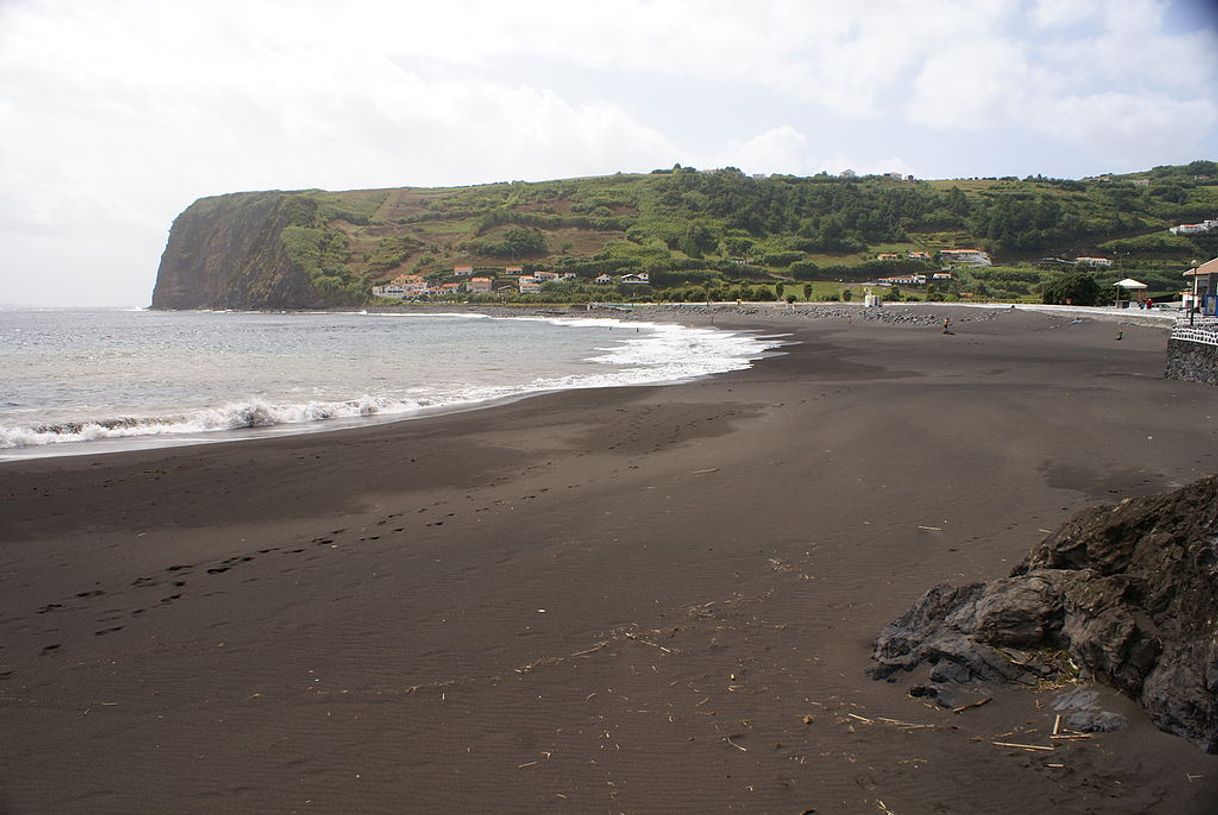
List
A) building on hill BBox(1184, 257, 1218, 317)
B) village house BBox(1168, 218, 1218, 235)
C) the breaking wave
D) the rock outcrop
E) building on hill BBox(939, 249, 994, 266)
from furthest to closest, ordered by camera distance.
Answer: the rock outcrop → building on hill BBox(939, 249, 994, 266) → village house BBox(1168, 218, 1218, 235) → building on hill BBox(1184, 257, 1218, 317) → the breaking wave

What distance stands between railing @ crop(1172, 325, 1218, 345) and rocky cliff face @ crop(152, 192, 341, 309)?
15358 cm

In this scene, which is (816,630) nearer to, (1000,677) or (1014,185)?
(1000,677)

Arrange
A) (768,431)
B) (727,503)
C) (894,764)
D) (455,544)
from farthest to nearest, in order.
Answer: (768,431)
(727,503)
(455,544)
(894,764)

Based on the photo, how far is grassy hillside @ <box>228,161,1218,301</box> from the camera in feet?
354

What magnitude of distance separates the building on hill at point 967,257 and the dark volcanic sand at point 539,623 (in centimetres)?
11095

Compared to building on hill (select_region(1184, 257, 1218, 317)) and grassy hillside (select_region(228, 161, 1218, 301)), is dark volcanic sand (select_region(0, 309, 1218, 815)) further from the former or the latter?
grassy hillside (select_region(228, 161, 1218, 301))

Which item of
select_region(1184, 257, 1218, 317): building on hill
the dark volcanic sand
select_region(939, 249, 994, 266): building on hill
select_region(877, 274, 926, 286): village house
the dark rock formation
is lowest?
the dark volcanic sand

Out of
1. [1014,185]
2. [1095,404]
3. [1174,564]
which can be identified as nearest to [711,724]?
[1174,564]

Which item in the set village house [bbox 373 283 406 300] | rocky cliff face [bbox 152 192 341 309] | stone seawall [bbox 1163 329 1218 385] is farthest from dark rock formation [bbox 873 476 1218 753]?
rocky cliff face [bbox 152 192 341 309]

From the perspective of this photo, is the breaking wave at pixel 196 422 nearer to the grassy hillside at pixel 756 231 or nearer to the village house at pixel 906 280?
the grassy hillside at pixel 756 231

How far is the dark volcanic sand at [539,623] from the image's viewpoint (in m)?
3.37

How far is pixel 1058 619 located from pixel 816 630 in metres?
1.44

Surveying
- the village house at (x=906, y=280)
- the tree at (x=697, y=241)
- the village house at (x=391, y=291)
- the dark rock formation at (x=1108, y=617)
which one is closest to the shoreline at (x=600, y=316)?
the village house at (x=391, y=291)

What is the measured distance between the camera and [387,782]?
11.3 ft
